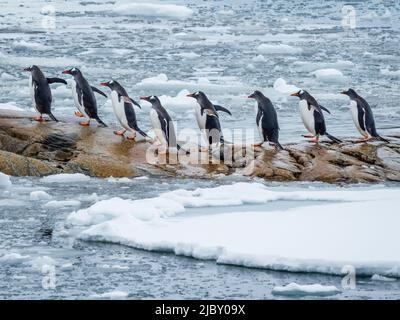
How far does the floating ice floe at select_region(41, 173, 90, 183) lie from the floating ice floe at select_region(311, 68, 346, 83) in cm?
755

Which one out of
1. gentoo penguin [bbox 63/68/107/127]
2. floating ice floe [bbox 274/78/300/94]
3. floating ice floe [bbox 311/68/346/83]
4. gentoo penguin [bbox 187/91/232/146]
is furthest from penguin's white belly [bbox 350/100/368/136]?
floating ice floe [bbox 311/68/346/83]

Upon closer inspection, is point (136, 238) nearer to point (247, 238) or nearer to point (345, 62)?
point (247, 238)

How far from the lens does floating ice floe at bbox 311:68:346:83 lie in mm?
15805

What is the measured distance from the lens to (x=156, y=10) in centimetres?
2373

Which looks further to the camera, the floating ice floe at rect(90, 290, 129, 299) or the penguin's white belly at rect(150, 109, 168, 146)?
the penguin's white belly at rect(150, 109, 168, 146)

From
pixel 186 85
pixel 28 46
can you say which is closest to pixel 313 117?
pixel 186 85

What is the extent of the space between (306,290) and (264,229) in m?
1.09

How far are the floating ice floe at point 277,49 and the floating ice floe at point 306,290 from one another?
42.0ft

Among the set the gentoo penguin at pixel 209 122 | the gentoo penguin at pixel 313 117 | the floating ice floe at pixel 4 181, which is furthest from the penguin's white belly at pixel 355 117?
the floating ice floe at pixel 4 181

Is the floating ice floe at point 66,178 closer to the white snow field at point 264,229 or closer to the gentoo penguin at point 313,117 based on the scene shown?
the white snow field at point 264,229

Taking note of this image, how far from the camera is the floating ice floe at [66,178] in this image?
29.4ft

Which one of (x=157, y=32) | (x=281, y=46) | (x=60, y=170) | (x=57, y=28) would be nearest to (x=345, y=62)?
(x=281, y=46)

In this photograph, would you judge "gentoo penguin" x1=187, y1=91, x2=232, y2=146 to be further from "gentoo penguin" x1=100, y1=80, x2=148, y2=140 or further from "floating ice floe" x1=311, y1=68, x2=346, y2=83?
"floating ice floe" x1=311, y1=68, x2=346, y2=83

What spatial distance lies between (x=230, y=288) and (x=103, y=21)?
17.4m
